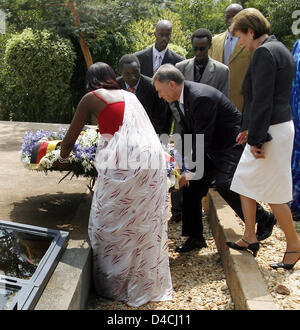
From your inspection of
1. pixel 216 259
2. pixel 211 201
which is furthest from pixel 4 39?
pixel 216 259

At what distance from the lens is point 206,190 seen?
4086 millimetres

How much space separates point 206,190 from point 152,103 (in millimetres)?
1126

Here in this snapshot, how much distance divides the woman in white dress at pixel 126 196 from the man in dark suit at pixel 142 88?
110 cm

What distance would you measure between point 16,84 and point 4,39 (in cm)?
186

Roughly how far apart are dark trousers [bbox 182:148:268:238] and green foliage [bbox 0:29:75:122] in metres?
5.73

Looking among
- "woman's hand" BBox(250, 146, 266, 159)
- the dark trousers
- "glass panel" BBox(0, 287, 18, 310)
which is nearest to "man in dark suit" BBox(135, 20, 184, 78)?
the dark trousers

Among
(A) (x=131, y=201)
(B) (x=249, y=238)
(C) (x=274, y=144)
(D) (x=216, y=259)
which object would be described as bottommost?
(D) (x=216, y=259)

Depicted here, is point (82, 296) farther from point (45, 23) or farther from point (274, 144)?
point (45, 23)

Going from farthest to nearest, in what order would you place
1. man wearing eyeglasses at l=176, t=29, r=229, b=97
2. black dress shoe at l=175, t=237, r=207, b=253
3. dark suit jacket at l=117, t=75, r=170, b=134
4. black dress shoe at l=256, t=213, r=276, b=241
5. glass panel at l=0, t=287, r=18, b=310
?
1. man wearing eyeglasses at l=176, t=29, r=229, b=97
2. dark suit jacket at l=117, t=75, r=170, b=134
3. black dress shoe at l=175, t=237, r=207, b=253
4. black dress shoe at l=256, t=213, r=276, b=241
5. glass panel at l=0, t=287, r=18, b=310

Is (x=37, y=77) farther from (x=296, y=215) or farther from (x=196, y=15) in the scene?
(x=196, y=15)

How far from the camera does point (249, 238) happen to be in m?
3.61

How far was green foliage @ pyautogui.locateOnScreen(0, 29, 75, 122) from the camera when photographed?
28.9 ft
